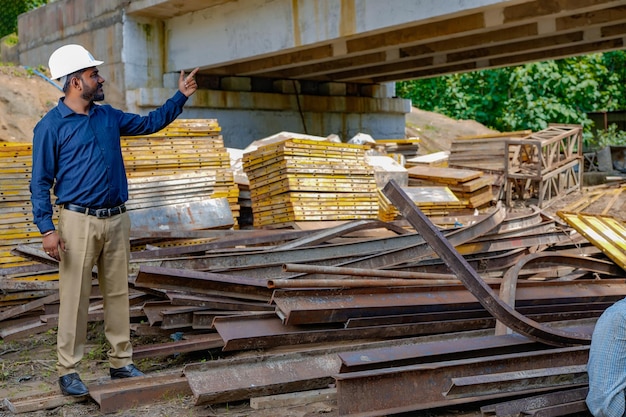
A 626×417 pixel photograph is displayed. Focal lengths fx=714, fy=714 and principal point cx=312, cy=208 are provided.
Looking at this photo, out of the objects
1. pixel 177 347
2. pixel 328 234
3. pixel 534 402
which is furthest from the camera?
pixel 328 234

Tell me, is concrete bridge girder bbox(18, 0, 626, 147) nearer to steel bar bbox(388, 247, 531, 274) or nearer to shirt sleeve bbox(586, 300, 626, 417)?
steel bar bbox(388, 247, 531, 274)

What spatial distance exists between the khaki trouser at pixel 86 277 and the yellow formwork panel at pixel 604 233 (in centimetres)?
504

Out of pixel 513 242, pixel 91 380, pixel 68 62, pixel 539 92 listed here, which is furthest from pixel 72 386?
pixel 539 92

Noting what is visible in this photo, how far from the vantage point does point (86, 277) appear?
4.92 m

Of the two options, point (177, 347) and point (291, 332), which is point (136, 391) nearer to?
A: point (177, 347)

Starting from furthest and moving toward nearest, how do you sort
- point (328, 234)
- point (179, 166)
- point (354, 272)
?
point (179, 166) → point (328, 234) → point (354, 272)

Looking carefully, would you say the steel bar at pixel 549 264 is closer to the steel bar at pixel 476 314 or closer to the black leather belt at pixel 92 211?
the steel bar at pixel 476 314

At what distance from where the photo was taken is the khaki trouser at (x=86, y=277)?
15.9 feet

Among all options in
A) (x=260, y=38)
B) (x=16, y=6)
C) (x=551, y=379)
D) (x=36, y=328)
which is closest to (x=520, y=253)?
(x=551, y=379)

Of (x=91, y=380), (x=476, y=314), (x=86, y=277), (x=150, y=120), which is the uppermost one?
(x=150, y=120)

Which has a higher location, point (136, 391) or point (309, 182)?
point (309, 182)

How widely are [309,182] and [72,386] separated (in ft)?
23.0

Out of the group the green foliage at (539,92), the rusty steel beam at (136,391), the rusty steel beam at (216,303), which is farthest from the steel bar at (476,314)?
the green foliage at (539,92)

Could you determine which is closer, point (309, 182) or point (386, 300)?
point (386, 300)
